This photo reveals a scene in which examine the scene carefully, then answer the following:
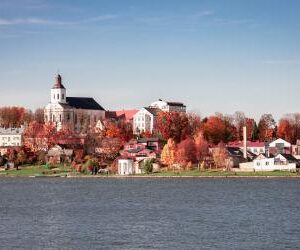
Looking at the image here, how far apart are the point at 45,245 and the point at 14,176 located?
5578 centimetres

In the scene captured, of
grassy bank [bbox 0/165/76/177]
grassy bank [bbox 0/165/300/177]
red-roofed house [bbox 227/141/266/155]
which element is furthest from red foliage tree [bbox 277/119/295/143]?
grassy bank [bbox 0/165/76/177]

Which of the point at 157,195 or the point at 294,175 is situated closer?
the point at 157,195

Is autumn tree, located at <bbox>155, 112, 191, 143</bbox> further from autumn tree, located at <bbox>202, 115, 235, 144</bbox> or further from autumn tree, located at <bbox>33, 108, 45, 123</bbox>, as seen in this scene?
autumn tree, located at <bbox>33, 108, 45, 123</bbox>

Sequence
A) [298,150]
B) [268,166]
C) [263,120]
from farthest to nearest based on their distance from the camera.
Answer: [263,120] → [298,150] → [268,166]

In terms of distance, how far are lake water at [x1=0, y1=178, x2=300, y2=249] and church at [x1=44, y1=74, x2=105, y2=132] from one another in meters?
63.0

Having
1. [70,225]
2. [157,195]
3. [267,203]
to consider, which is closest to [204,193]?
[157,195]

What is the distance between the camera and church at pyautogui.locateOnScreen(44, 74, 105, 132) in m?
124

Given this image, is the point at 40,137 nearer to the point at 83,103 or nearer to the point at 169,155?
the point at 169,155

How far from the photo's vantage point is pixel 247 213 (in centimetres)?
3844

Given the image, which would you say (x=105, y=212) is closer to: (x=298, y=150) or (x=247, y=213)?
(x=247, y=213)

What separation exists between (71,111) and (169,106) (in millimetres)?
19563

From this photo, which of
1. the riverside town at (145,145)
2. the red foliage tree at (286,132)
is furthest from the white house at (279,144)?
the red foliage tree at (286,132)

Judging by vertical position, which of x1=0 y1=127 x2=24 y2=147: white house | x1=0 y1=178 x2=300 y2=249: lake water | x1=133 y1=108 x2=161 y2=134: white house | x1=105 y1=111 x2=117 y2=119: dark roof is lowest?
x1=0 y1=178 x2=300 y2=249: lake water

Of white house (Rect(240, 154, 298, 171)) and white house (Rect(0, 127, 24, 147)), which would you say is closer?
white house (Rect(240, 154, 298, 171))
